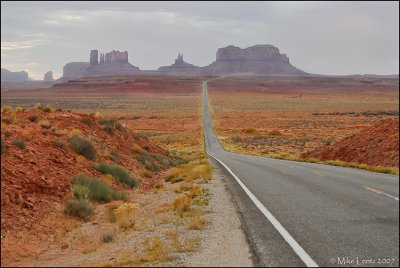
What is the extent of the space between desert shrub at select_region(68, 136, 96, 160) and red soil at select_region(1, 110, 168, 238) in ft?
1.18

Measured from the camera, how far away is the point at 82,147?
57.6ft

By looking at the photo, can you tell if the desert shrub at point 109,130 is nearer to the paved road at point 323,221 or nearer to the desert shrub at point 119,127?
the desert shrub at point 119,127

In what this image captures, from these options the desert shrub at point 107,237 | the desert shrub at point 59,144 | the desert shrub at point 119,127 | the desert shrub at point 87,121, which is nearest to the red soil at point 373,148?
the desert shrub at point 119,127

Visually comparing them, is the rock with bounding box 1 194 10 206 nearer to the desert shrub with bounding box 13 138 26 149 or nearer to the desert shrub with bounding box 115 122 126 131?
the desert shrub with bounding box 13 138 26 149

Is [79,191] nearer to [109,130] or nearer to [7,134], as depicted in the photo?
[7,134]

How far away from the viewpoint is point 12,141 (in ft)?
45.8

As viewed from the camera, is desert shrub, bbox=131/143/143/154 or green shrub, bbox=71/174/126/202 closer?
green shrub, bbox=71/174/126/202

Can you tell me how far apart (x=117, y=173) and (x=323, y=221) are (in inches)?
394

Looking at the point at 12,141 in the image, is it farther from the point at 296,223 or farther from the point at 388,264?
the point at 388,264

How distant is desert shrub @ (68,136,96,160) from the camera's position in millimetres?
17406

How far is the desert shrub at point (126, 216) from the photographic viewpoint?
32.4 ft

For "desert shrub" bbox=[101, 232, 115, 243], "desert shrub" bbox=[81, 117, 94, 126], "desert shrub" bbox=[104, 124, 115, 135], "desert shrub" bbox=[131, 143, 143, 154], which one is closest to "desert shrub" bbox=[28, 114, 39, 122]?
"desert shrub" bbox=[81, 117, 94, 126]

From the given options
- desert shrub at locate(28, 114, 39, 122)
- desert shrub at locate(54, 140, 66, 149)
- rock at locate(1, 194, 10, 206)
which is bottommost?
rock at locate(1, 194, 10, 206)

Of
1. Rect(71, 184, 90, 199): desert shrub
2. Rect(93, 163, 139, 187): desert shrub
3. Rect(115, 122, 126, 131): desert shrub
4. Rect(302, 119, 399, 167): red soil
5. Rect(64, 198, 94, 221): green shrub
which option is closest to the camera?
Rect(64, 198, 94, 221): green shrub
